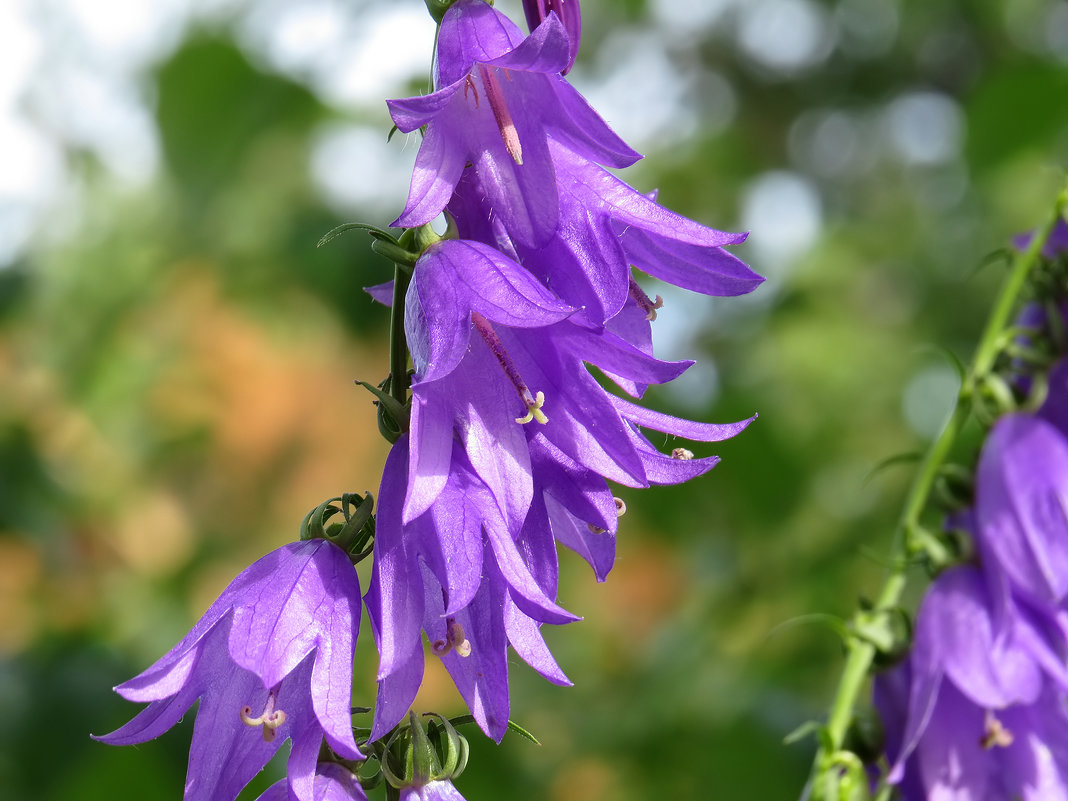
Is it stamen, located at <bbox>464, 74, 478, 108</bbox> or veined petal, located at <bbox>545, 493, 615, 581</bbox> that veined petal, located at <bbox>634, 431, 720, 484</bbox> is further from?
stamen, located at <bbox>464, 74, 478, 108</bbox>

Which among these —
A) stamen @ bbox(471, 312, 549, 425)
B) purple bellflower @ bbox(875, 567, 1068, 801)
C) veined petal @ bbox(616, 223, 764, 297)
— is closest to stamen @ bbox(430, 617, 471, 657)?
stamen @ bbox(471, 312, 549, 425)

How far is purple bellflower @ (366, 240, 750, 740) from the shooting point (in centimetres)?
56

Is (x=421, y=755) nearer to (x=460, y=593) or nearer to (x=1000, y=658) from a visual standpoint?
(x=460, y=593)

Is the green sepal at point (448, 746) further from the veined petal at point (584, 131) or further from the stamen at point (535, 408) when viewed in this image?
the veined petal at point (584, 131)

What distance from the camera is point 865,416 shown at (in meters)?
2.86

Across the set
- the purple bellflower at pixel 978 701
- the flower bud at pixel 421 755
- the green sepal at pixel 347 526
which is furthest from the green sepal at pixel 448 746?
the purple bellflower at pixel 978 701

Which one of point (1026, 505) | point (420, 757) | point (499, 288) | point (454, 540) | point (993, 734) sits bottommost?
point (993, 734)

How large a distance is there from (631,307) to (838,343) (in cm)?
233

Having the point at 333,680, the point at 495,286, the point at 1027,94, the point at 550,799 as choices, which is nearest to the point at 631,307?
the point at 495,286

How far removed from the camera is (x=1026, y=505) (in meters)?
0.92

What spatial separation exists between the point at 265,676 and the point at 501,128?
311mm

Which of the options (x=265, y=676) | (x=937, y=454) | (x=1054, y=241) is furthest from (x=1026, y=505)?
(x=265, y=676)

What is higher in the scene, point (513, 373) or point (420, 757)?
point (513, 373)

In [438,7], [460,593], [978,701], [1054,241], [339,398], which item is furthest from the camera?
[339,398]
